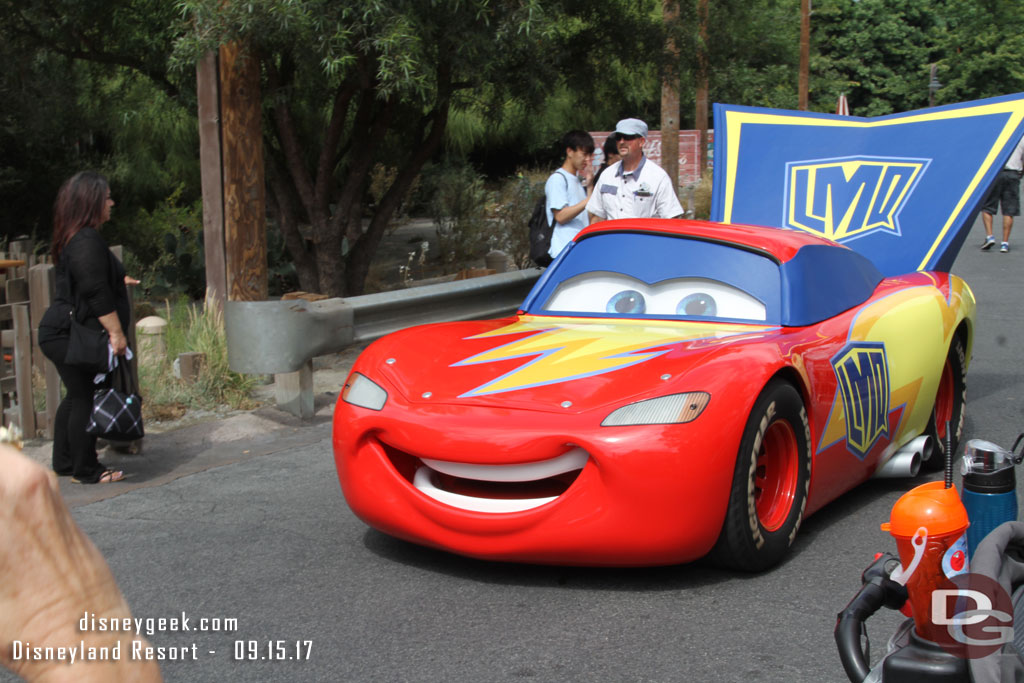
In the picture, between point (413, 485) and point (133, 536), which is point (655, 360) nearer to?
point (413, 485)

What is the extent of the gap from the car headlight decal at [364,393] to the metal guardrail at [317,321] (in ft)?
6.67

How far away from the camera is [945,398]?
5844 mm

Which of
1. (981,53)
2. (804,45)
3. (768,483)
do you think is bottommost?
(768,483)

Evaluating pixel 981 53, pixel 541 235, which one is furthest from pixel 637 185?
pixel 981 53

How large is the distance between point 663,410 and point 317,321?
3254 millimetres

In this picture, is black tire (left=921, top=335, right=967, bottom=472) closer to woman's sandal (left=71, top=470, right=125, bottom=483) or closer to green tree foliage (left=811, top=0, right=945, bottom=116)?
woman's sandal (left=71, top=470, right=125, bottom=483)

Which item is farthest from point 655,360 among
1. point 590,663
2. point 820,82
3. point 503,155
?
point 820,82

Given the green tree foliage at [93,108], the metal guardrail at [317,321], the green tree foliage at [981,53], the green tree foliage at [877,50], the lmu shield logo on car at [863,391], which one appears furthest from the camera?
the green tree foliage at [877,50]

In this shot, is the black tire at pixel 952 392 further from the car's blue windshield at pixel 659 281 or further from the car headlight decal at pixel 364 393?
the car headlight decal at pixel 364 393

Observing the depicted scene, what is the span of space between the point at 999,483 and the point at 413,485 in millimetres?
2259

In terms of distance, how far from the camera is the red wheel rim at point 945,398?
19.0 ft

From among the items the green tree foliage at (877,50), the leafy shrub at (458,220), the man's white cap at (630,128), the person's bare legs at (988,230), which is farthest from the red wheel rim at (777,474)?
the green tree foliage at (877,50)

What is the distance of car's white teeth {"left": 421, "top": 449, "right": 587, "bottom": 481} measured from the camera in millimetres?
3846

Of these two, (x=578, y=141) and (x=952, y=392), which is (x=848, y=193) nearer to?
(x=952, y=392)
